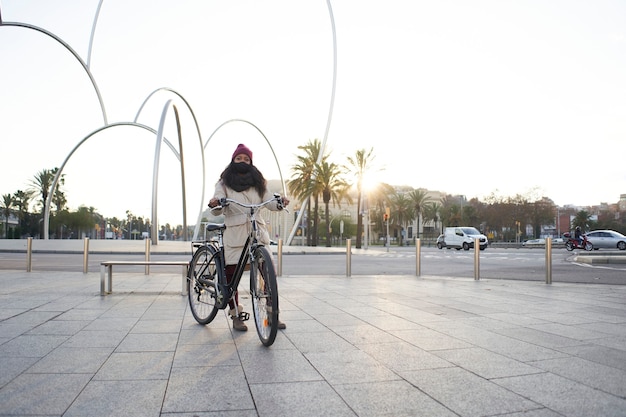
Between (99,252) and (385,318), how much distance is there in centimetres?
2068

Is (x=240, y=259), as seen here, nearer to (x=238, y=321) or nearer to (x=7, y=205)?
(x=238, y=321)

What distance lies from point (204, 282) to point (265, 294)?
1.31 m

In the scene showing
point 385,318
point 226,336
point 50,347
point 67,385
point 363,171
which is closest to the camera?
point 67,385

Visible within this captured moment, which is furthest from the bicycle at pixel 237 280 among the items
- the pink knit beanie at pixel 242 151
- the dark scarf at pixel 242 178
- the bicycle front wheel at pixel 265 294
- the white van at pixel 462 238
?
the white van at pixel 462 238

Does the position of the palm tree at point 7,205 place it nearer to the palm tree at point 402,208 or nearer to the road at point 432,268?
the palm tree at point 402,208

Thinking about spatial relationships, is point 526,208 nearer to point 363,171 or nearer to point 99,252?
point 363,171

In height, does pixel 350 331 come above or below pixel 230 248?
below

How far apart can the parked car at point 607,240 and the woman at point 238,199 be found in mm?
32728

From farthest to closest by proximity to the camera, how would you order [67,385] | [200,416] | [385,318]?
[385,318]
[67,385]
[200,416]

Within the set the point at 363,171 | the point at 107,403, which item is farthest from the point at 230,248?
the point at 363,171

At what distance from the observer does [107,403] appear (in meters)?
2.76

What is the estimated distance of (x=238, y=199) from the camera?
16.3 feet

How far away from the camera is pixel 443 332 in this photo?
15.8 ft

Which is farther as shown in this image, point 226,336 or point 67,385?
point 226,336
